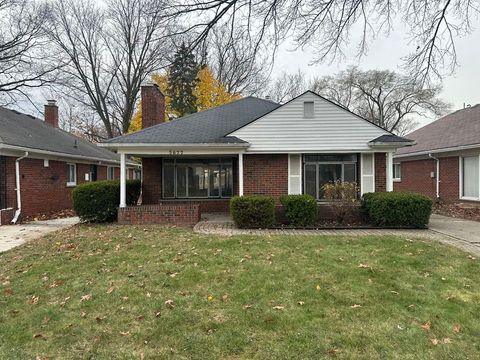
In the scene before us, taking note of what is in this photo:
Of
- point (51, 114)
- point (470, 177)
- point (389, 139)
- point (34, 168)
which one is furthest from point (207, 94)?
point (470, 177)

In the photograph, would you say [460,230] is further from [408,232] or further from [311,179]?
[311,179]

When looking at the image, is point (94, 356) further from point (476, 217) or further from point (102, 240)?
point (476, 217)

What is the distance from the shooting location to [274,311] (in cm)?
462

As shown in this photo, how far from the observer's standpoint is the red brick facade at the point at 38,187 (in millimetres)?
13336

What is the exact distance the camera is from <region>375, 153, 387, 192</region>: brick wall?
13.3 metres

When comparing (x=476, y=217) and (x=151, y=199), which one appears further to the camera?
(x=151, y=199)

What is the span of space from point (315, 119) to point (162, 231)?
644cm

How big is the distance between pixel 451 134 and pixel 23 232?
17487mm

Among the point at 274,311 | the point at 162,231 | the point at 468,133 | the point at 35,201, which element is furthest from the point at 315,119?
the point at 35,201

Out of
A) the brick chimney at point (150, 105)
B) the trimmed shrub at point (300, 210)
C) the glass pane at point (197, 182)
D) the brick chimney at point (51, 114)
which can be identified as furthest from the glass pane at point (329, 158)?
the brick chimney at point (51, 114)

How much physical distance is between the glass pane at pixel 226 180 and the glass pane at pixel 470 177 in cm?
936

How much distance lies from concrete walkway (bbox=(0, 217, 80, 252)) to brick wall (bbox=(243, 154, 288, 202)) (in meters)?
6.32

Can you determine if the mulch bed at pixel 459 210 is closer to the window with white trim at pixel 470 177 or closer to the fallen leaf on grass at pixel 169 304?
the window with white trim at pixel 470 177

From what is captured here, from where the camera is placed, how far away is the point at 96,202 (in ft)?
39.6
